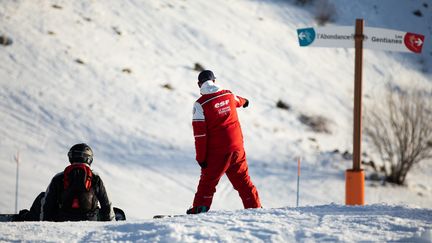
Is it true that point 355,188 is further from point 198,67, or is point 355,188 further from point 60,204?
point 198,67

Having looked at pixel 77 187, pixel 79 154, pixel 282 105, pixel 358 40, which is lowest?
pixel 77 187

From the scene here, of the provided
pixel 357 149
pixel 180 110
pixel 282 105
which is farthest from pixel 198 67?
pixel 357 149

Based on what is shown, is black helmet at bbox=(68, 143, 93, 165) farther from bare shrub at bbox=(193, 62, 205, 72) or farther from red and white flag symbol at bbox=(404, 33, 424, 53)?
bare shrub at bbox=(193, 62, 205, 72)

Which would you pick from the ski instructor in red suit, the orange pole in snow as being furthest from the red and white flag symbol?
the ski instructor in red suit

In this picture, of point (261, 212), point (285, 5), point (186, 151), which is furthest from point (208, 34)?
point (261, 212)

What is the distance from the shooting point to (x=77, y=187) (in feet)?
15.4

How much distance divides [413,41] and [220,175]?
10.0ft

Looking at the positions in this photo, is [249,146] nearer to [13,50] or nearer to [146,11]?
[13,50]

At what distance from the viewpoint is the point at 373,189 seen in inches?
530

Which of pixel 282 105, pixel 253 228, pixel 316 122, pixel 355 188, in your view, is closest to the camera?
pixel 253 228

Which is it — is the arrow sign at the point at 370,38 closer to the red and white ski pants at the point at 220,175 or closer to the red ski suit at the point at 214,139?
the red ski suit at the point at 214,139

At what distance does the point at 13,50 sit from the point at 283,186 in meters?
8.33

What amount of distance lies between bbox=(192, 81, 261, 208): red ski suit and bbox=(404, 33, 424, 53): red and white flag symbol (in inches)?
99.8

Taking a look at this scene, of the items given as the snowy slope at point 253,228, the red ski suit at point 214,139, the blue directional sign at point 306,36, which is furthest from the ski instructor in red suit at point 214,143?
the blue directional sign at point 306,36
